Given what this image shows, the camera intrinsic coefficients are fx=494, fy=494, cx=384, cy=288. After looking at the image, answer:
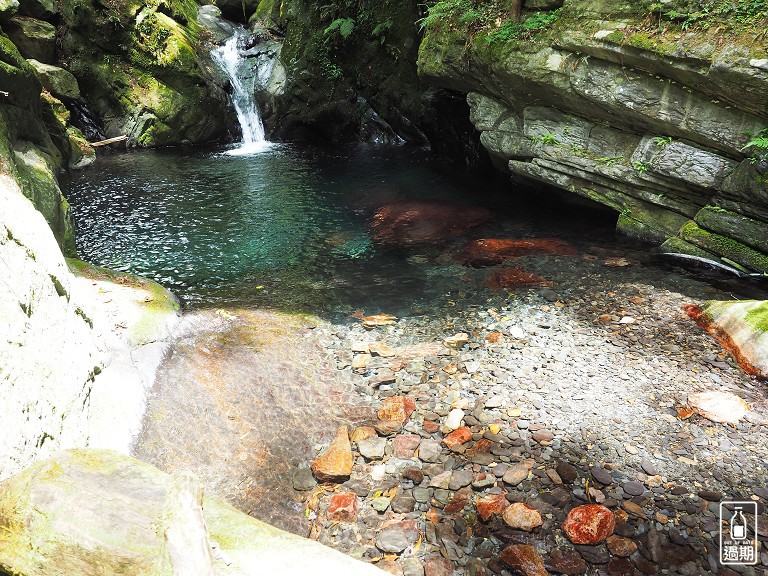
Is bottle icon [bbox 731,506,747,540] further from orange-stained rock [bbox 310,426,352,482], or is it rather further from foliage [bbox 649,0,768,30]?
foliage [bbox 649,0,768,30]

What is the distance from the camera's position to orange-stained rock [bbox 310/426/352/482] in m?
4.54

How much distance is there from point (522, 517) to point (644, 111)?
283 inches

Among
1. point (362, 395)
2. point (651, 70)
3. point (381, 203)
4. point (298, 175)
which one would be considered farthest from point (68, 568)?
point (298, 175)

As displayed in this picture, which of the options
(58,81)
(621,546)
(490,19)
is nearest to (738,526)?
(621,546)

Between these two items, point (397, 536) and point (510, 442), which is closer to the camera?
point (397, 536)

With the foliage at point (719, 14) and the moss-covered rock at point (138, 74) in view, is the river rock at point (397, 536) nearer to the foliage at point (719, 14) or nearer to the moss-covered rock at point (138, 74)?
the foliage at point (719, 14)

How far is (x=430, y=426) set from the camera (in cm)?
513

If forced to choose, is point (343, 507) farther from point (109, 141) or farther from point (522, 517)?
point (109, 141)

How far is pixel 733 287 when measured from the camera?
7.50 meters

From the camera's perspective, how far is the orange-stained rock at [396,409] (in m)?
5.23

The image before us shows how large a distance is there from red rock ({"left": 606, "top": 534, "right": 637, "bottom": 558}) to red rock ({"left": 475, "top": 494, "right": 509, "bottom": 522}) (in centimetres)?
81

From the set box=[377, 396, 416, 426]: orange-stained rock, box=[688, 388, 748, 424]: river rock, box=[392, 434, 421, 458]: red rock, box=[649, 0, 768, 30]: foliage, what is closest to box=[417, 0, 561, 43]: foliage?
box=[649, 0, 768, 30]: foliage

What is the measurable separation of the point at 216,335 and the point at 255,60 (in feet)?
63.7

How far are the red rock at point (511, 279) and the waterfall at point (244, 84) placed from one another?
1481 centimetres
